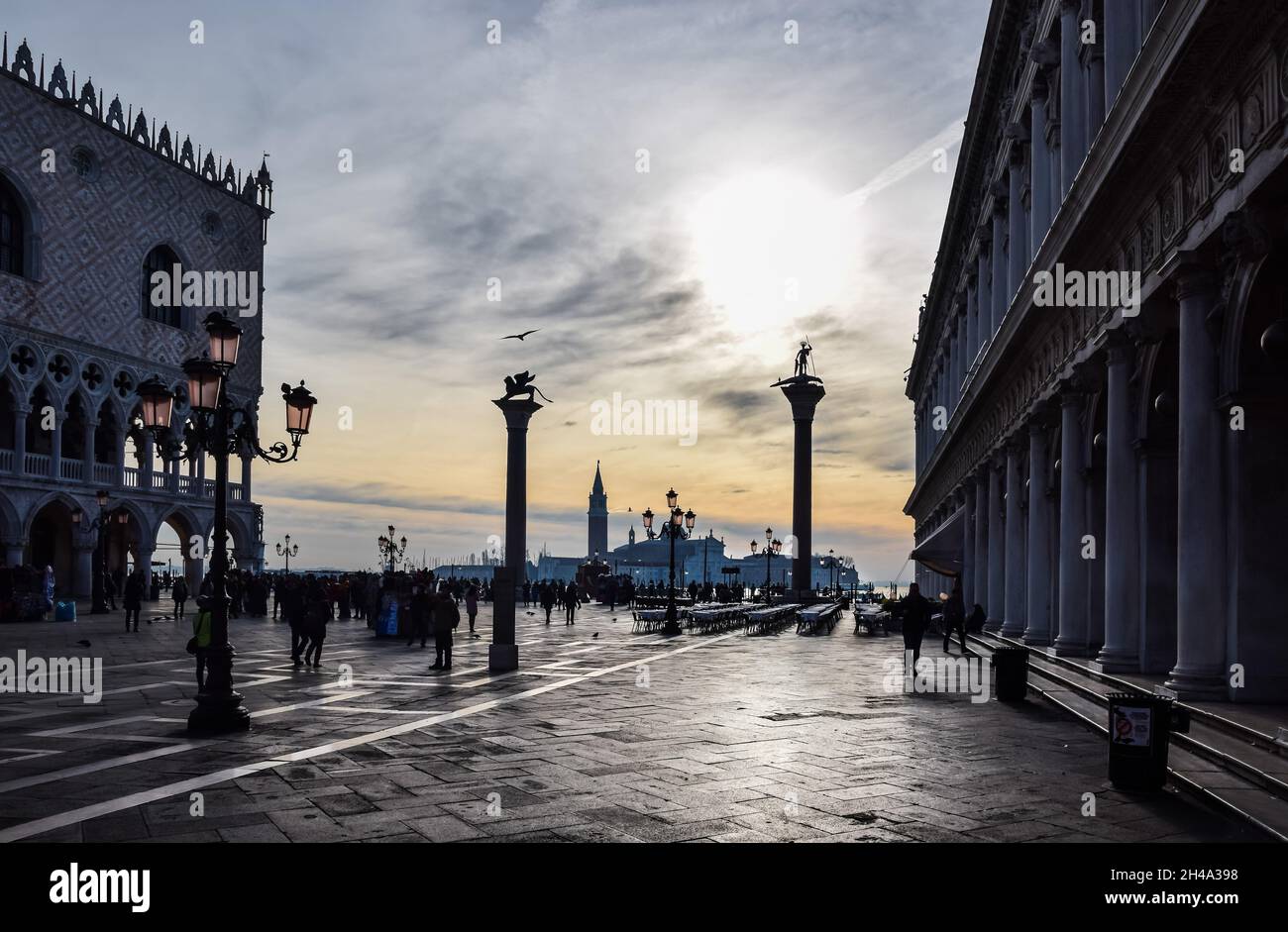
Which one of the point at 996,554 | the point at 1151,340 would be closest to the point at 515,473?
the point at 996,554

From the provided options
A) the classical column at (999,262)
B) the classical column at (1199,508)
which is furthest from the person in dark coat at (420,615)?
the classical column at (1199,508)

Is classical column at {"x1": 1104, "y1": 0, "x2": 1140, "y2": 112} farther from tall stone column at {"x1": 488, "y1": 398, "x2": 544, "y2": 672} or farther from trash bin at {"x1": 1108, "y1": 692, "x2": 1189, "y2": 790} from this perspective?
tall stone column at {"x1": 488, "y1": 398, "x2": 544, "y2": 672}

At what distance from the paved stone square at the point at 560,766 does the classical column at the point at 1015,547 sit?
6.97m

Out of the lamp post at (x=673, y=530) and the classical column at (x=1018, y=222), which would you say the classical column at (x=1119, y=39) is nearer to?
the classical column at (x=1018, y=222)

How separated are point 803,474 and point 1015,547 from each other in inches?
1088

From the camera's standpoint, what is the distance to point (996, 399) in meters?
24.3

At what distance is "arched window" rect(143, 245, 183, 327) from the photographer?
158 ft

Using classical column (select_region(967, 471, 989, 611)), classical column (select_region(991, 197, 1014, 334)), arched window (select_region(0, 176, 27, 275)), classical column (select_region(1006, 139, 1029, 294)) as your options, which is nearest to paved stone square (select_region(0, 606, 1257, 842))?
classical column (select_region(1006, 139, 1029, 294))

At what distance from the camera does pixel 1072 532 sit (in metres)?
16.3

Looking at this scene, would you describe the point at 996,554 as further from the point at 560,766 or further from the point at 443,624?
the point at 560,766

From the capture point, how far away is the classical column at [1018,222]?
22484 millimetres

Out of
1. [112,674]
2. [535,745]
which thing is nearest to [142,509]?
[112,674]
